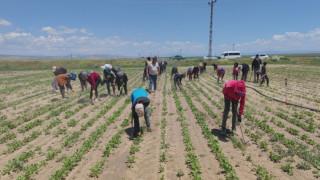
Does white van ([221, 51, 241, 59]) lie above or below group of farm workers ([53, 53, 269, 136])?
above

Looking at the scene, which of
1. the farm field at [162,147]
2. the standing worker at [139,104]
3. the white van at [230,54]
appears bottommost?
the farm field at [162,147]

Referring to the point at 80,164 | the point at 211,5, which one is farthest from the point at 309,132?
the point at 211,5

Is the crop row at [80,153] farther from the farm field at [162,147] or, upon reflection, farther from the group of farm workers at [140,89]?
the group of farm workers at [140,89]

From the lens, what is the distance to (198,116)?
26.1ft

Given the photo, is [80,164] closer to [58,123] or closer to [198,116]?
[58,123]

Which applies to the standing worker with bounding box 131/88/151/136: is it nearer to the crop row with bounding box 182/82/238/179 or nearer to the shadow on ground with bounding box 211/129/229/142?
the crop row with bounding box 182/82/238/179

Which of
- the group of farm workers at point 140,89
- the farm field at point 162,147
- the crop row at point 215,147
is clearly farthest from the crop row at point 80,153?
the crop row at point 215,147

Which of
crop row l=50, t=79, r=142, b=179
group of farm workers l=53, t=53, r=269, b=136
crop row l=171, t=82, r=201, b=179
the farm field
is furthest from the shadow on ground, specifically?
crop row l=50, t=79, r=142, b=179

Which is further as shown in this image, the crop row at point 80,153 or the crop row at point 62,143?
the crop row at point 62,143

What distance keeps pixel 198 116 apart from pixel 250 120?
1926 millimetres

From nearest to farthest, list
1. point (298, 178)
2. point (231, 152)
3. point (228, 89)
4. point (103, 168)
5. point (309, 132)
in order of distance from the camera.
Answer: point (298, 178) < point (103, 168) < point (231, 152) < point (228, 89) < point (309, 132)

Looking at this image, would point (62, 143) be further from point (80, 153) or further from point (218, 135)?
point (218, 135)

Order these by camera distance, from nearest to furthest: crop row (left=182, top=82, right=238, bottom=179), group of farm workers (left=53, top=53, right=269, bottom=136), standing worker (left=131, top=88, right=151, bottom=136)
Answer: crop row (left=182, top=82, right=238, bottom=179), standing worker (left=131, top=88, right=151, bottom=136), group of farm workers (left=53, top=53, right=269, bottom=136)

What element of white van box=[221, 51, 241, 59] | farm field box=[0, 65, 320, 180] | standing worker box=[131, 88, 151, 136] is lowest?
farm field box=[0, 65, 320, 180]
